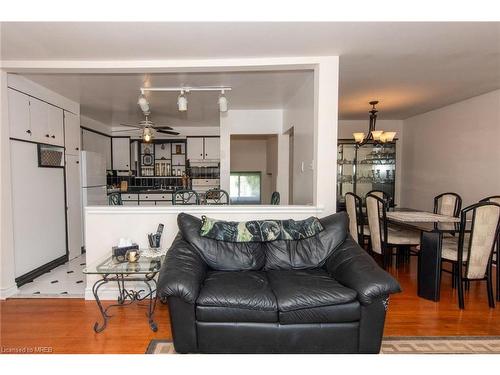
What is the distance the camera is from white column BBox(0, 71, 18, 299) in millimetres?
2893

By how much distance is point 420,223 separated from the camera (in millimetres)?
3146

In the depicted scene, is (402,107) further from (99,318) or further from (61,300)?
(61,300)

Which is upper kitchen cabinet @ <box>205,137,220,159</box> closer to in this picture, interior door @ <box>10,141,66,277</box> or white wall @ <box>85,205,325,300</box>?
interior door @ <box>10,141,66,277</box>

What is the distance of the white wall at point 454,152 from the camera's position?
4016 millimetres

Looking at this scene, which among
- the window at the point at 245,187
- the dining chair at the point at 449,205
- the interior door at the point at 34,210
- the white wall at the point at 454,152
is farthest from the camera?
the window at the point at 245,187

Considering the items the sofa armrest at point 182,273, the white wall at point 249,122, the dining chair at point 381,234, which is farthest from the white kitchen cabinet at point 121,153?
the dining chair at point 381,234

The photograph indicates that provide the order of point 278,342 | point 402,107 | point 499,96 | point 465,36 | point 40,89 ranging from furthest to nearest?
1. point 402,107
2. point 499,96
3. point 40,89
4. point 465,36
5. point 278,342

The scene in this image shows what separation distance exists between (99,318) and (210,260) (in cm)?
116

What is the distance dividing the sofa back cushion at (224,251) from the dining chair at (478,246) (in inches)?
75.4

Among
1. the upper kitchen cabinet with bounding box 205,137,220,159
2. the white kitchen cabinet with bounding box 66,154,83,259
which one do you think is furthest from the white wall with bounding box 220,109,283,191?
the white kitchen cabinet with bounding box 66,154,83,259

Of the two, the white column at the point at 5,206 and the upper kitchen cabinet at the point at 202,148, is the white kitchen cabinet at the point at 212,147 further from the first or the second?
the white column at the point at 5,206
